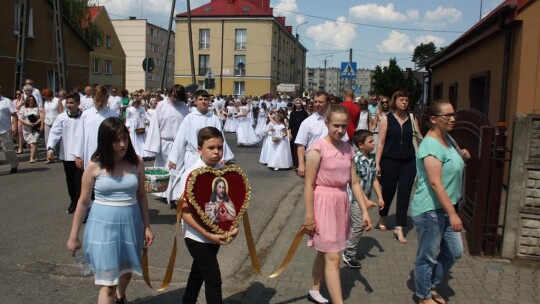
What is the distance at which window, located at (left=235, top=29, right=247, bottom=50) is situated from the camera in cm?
6662

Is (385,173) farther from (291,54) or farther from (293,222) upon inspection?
(291,54)

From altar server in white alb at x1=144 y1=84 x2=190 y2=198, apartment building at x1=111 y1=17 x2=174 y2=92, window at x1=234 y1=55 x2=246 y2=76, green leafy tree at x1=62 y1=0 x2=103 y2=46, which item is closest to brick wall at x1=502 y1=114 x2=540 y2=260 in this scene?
altar server in white alb at x1=144 y1=84 x2=190 y2=198

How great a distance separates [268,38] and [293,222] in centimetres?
6060

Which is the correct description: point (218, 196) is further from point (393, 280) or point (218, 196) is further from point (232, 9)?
point (232, 9)

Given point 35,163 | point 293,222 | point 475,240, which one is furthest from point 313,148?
point 35,163

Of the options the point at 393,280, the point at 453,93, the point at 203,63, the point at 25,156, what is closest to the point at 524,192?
the point at 393,280

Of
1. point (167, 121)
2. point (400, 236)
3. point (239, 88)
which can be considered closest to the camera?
point (400, 236)

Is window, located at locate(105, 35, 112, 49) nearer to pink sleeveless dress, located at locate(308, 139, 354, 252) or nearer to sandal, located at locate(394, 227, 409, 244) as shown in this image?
sandal, located at locate(394, 227, 409, 244)

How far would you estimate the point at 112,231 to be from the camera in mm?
3656

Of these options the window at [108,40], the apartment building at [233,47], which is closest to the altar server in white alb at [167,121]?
the window at [108,40]

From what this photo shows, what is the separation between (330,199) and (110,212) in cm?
171

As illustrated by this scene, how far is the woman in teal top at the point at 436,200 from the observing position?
4.18 m

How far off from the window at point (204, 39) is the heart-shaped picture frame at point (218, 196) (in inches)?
2554

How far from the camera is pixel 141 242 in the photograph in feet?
12.8
